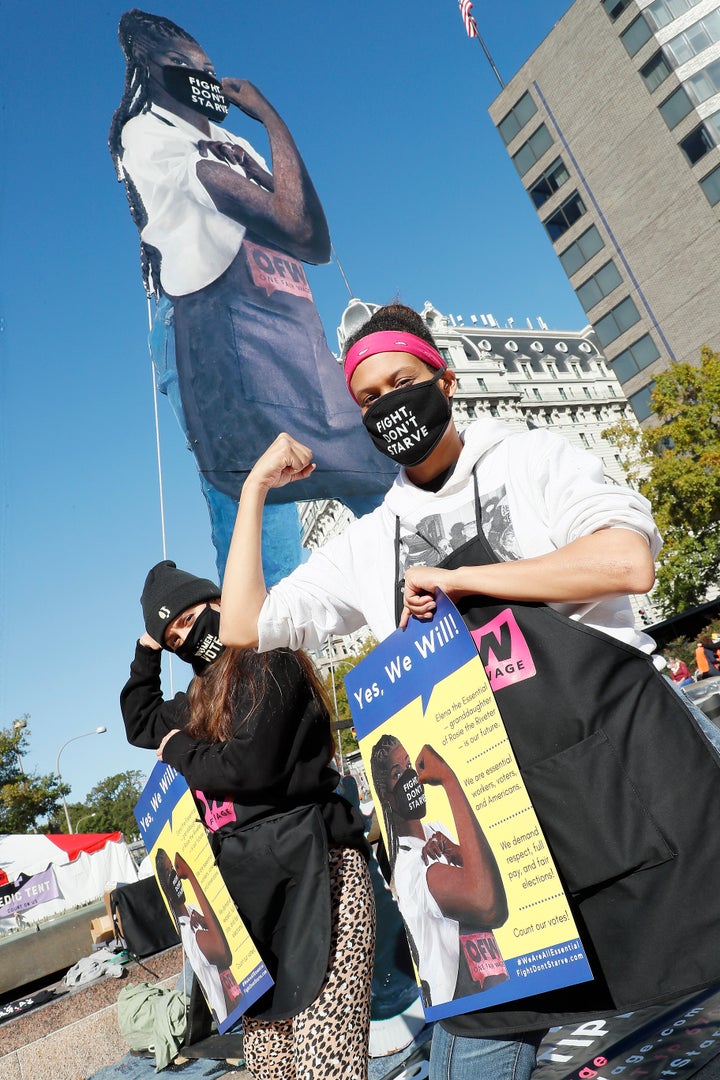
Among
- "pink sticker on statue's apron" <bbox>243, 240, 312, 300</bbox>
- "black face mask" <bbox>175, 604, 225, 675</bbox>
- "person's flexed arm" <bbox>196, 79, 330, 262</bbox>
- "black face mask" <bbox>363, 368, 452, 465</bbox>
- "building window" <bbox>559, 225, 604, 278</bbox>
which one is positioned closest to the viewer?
"black face mask" <bbox>363, 368, 452, 465</bbox>

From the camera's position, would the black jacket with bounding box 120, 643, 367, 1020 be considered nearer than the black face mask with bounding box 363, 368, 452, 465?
No

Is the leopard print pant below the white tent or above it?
below

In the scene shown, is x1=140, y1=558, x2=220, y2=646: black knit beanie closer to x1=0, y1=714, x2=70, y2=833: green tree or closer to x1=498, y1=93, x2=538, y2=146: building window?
x1=0, y1=714, x2=70, y2=833: green tree

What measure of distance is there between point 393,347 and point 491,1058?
4.67ft

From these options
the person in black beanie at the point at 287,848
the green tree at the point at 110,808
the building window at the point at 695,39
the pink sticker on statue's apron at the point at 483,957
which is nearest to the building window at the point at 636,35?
the building window at the point at 695,39

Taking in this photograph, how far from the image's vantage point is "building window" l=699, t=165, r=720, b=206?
36.0 meters

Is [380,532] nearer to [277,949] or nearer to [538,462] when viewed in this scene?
[538,462]

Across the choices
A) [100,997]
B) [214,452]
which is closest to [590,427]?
[214,452]

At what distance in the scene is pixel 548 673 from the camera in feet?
4.65

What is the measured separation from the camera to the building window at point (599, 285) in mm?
41094

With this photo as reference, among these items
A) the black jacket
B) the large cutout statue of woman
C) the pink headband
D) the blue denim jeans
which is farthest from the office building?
the blue denim jeans

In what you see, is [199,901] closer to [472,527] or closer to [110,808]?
[472,527]

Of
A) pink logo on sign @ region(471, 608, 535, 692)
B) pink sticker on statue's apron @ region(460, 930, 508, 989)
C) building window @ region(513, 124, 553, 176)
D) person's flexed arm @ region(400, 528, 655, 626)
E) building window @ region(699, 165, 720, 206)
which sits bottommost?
pink sticker on statue's apron @ region(460, 930, 508, 989)

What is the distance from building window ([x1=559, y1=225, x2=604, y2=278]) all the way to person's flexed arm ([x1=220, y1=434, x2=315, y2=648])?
43.7 meters
